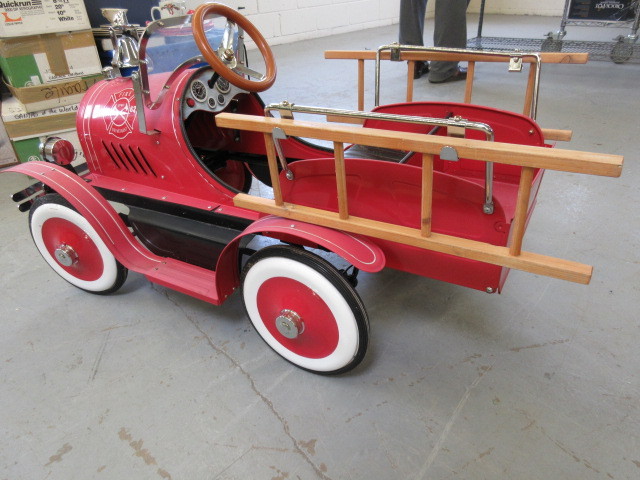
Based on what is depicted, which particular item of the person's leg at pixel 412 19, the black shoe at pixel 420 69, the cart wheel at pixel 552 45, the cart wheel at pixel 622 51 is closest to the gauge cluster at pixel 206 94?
the person's leg at pixel 412 19

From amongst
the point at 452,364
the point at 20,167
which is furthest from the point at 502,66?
the point at 20,167

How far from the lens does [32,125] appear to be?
3.19m

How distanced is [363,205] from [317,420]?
2.34ft

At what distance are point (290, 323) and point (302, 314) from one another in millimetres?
52

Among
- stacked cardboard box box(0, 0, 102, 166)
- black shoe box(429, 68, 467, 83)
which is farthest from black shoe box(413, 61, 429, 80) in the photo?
stacked cardboard box box(0, 0, 102, 166)

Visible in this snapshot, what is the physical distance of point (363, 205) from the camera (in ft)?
4.54

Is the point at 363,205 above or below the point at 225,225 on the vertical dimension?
above

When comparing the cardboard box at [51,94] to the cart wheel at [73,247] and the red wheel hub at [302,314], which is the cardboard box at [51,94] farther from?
the red wheel hub at [302,314]

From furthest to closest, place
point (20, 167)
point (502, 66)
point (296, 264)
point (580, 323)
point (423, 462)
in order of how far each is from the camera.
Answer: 1. point (502, 66)
2. point (20, 167)
3. point (580, 323)
4. point (296, 264)
5. point (423, 462)

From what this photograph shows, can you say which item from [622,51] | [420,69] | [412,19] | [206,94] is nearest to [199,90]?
[206,94]

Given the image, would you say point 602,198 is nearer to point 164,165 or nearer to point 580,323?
point 580,323

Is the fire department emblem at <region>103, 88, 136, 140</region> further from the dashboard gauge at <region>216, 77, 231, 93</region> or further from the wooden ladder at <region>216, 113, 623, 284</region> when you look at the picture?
the wooden ladder at <region>216, 113, 623, 284</region>

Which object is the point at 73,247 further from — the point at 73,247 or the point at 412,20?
the point at 412,20

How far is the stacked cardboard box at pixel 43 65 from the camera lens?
9.67 feet
